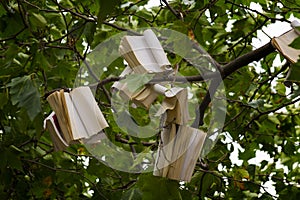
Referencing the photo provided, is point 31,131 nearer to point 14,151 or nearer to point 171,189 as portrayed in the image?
point 14,151

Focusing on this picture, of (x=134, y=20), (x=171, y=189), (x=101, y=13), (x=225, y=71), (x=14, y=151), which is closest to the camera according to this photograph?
(x=101, y=13)

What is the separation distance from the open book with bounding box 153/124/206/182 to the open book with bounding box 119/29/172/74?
0.05 metres

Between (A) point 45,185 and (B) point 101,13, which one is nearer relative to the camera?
(B) point 101,13

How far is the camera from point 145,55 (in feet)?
1.57

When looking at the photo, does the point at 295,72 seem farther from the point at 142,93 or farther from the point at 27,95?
the point at 27,95

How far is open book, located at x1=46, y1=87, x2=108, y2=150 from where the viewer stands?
0.46m

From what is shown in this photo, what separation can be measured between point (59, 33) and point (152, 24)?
0.28 metres

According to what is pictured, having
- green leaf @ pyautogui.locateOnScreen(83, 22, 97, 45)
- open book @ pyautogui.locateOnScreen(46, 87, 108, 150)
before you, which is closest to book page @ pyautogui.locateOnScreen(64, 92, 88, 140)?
open book @ pyautogui.locateOnScreen(46, 87, 108, 150)

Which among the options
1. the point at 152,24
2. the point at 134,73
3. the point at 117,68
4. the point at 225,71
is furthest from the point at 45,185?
the point at 134,73

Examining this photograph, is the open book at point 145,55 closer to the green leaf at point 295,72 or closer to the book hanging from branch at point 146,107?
the book hanging from branch at point 146,107

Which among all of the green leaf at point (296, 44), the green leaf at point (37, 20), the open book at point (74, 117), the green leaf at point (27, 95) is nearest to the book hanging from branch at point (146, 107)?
the open book at point (74, 117)

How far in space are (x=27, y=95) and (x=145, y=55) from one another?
1.28 ft

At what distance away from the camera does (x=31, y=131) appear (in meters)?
1.26

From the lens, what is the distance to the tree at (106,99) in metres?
0.99
